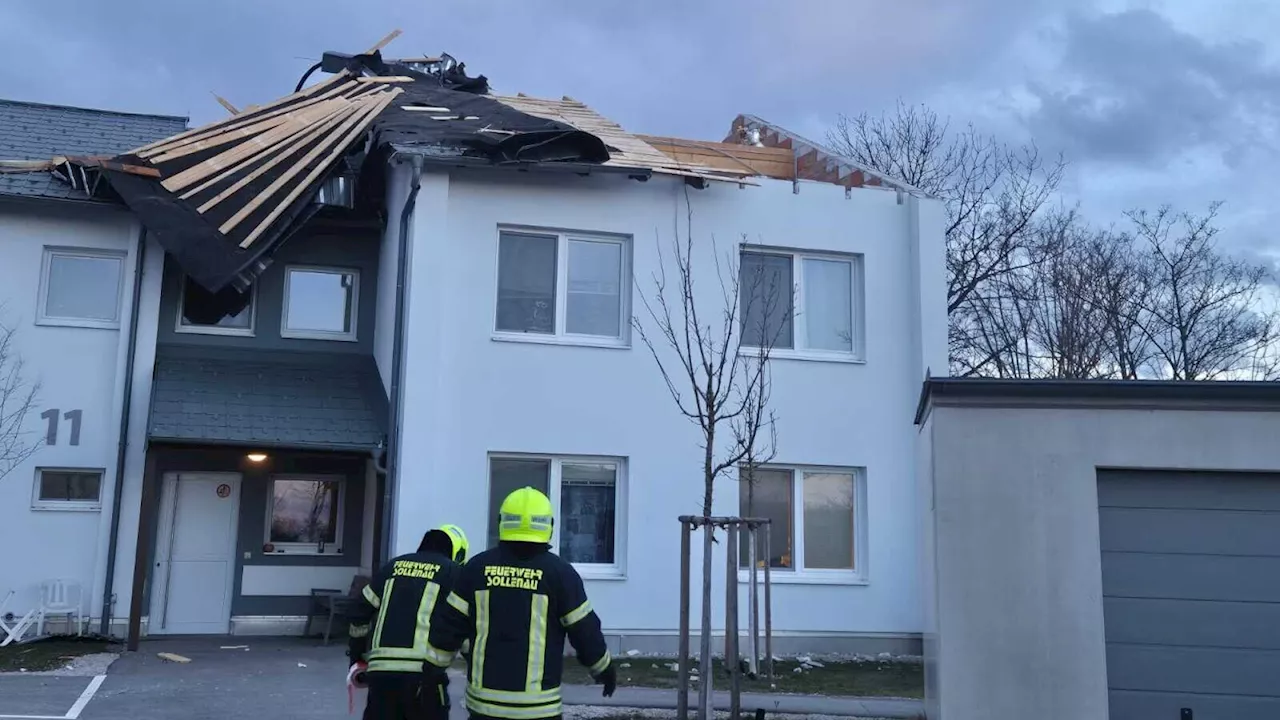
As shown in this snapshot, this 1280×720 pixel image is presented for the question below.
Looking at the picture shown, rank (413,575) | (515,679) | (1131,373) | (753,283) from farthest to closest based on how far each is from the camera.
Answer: (1131,373), (753,283), (413,575), (515,679)

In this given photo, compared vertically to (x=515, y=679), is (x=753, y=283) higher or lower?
higher

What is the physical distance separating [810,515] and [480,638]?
10057 millimetres

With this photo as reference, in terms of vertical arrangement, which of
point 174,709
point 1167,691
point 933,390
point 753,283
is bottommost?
point 174,709

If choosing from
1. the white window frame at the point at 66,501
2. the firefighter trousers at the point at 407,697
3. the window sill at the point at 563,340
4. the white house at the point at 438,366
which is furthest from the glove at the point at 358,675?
the white window frame at the point at 66,501

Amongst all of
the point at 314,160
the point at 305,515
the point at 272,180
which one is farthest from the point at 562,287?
the point at 305,515

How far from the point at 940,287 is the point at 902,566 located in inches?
146

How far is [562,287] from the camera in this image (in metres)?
14.7

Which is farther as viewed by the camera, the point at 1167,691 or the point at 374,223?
the point at 374,223

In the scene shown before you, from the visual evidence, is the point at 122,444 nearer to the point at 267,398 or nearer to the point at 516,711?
the point at 267,398

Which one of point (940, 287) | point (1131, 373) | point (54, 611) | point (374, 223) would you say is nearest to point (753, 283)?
point (940, 287)

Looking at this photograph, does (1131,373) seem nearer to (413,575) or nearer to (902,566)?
(902,566)

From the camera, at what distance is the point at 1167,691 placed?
7.49 metres

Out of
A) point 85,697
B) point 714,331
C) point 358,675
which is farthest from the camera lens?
point 714,331

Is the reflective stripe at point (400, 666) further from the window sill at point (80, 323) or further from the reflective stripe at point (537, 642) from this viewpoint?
the window sill at point (80, 323)
